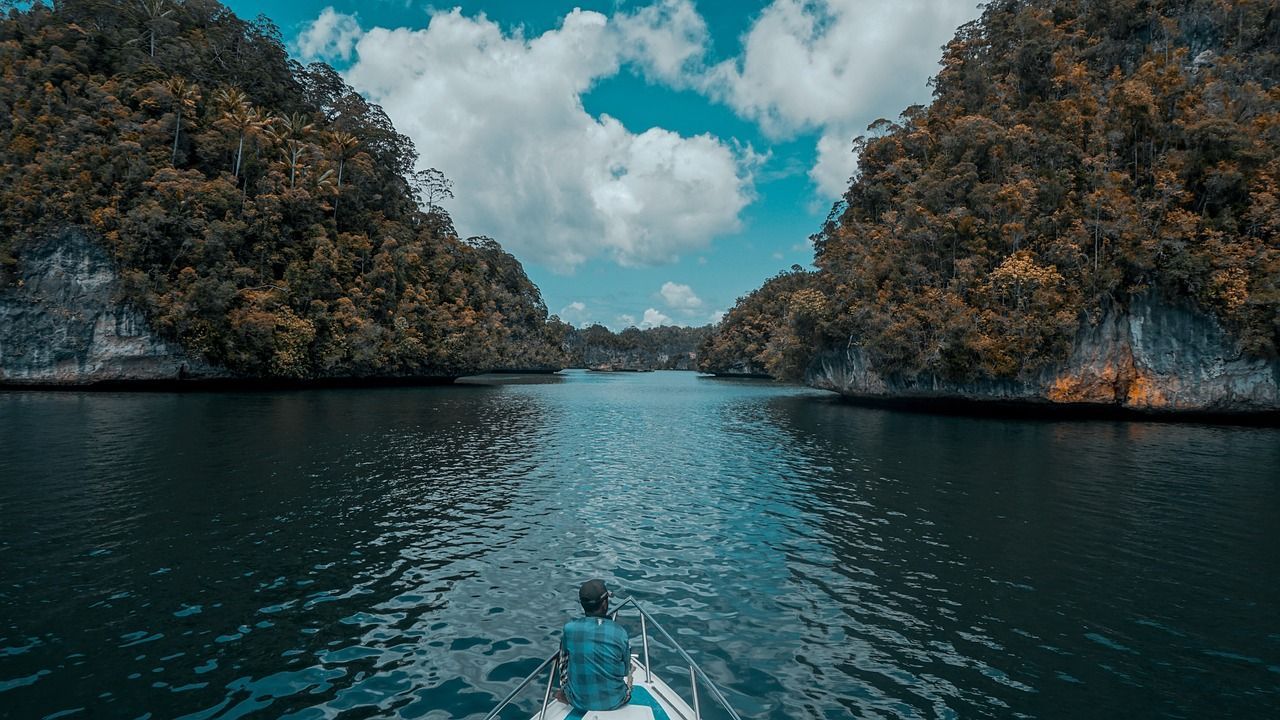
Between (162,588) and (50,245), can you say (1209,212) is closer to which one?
(162,588)

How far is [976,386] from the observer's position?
42094 mm

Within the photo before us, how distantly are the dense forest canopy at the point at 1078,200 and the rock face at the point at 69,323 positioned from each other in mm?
65078

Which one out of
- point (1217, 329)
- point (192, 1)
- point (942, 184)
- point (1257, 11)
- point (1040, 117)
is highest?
point (192, 1)

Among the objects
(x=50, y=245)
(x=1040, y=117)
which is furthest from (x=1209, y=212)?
(x=50, y=245)

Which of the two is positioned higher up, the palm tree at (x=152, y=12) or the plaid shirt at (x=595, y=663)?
the palm tree at (x=152, y=12)

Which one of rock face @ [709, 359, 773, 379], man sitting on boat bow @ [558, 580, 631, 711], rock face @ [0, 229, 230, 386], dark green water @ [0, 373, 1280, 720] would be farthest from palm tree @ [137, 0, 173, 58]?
rock face @ [709, 359, 773, 379]

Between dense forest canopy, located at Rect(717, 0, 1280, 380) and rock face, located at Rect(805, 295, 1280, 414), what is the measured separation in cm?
112

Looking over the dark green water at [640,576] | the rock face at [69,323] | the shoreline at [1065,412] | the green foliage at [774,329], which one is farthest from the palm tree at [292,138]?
the shoreline at [1065,412]

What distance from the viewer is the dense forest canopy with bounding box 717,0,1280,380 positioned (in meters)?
34.5

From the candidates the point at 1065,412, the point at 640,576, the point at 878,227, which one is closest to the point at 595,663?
the point at 640,576

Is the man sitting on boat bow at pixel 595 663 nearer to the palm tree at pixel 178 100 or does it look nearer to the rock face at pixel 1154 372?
the rock face at pixel 1154 372

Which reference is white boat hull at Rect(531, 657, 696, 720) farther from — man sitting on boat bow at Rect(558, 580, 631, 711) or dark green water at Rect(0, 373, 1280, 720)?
dark green water at Rect(0, 373, 1280, 720)

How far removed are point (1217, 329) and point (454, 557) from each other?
47.1 metres

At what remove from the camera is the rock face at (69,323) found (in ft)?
159
